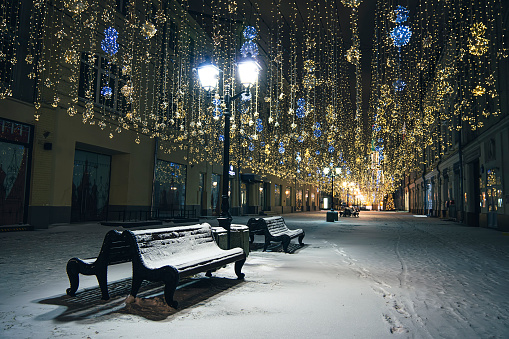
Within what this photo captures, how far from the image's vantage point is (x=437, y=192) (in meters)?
43.9

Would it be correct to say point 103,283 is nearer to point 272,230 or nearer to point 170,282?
point 170,282

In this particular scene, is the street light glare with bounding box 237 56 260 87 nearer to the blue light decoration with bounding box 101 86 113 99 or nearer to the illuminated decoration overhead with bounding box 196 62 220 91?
the illuminated decoration overhead with bounding box 196 62 220 91

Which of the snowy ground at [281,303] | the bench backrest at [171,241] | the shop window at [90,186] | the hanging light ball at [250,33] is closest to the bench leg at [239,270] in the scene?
the snowy ground at [281,303]

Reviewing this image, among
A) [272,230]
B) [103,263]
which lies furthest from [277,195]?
[103,263]

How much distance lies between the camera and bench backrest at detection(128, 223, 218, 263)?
545 cm

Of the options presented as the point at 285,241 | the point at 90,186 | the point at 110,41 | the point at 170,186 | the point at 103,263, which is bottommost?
the point at 285,241

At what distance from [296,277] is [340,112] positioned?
24250mm

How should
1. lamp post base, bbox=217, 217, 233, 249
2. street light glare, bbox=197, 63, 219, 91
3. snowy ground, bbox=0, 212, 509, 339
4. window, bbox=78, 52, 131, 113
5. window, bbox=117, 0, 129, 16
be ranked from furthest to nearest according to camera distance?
1. window, bbox=117, 0, 129, 16
2. window, bbox=78, 52, 131, 113
3. street light glare, bbox=197, 63, 219, 91
4. lamp post base, bbox=217, 217, 233, 249
5. snowy ground, bbox=0, 212, 509, 339

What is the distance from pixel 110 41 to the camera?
21.7 meters

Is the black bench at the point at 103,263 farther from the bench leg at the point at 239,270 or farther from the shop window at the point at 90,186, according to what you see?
the shop window at the point at 90,186

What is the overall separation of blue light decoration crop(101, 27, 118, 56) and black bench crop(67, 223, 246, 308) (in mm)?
18169

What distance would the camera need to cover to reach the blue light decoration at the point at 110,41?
2147 centimetres

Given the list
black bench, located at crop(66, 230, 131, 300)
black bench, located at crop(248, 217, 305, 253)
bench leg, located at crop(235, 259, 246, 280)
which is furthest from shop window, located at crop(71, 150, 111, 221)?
black bench, located at crop(66, 230, 131, 300)

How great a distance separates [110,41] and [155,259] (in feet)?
64.0
